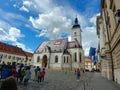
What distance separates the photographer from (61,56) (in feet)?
197

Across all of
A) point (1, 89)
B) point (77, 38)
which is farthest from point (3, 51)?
point (1, 89)

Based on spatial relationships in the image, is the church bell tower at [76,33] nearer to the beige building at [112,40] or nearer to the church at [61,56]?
the church at [61,56]

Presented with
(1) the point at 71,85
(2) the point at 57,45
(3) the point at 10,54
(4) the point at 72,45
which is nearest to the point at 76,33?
(4) the point at 72,45

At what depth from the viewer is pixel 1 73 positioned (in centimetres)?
1302

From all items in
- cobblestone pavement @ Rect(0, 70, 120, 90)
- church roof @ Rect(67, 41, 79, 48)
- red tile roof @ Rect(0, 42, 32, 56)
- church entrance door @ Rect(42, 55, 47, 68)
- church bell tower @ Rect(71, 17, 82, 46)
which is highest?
church bell tower @ Rect(71, 17, 82, 46)

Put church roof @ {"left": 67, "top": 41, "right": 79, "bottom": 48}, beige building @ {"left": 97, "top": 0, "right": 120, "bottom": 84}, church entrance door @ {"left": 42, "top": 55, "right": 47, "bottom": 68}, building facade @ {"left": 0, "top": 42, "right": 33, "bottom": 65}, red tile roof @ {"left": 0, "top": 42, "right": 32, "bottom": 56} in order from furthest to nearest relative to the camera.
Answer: red tile roof @ {"left": 0, "top": 42, "right": 32, "bottom": 56} → church entrance door @ {"left": 42, "top": 55, "right": 47, "bottom": 68} → building facade @ {"left": 0, "top": 42, "right": 33, "bottom": 65} → church roof @ {"left": 67, "top": 41, "right": 79, "bottom": 48} → beige building @ {"left": 97, "top": 0, "right": 120, "bottom": 84}

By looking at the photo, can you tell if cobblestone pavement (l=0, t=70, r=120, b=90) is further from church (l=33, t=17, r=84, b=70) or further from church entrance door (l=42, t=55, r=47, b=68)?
church entrance door (l=42, t=55, r=47, b=68)

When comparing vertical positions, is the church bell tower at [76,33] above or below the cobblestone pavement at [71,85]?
above

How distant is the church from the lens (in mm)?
60156

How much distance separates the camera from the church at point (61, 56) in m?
60.2

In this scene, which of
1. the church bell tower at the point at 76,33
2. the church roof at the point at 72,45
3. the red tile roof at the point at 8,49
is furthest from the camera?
the church bell tower at the point at 76,33

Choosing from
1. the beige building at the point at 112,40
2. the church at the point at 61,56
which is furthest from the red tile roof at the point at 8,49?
the beige building at the point at 112,40

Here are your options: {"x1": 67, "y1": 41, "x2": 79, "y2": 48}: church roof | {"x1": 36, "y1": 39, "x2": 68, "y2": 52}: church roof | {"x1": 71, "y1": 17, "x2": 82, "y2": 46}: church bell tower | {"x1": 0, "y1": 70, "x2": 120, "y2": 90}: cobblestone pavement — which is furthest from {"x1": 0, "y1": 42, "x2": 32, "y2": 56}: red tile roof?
{"x1": 0, "y1": 70, "x2": 120, "y2": 90}: cobblestone pavement

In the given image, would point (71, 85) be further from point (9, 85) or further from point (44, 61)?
point (44, 61)
